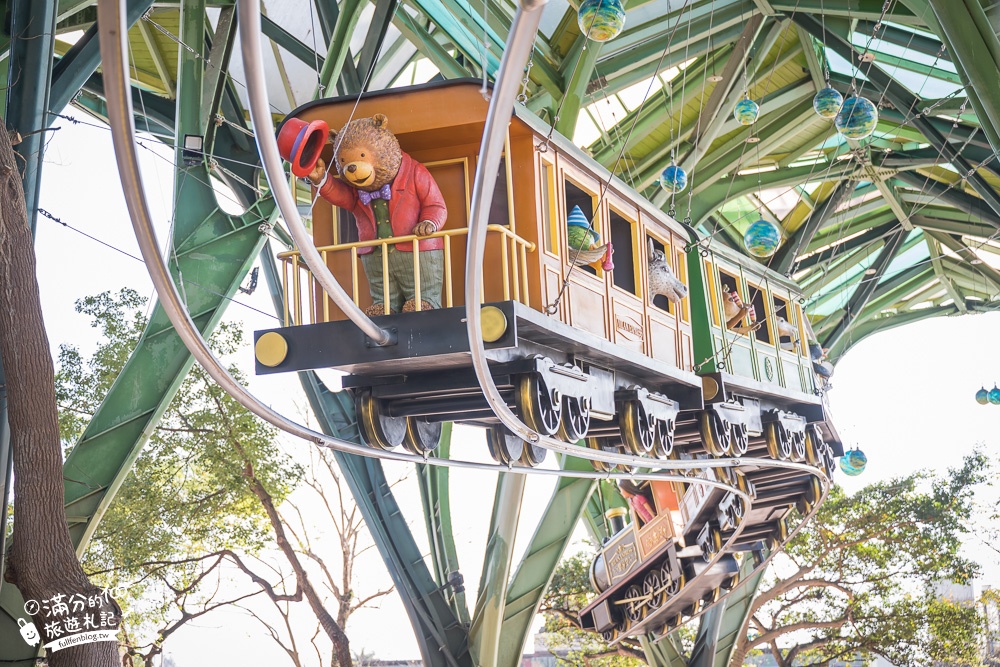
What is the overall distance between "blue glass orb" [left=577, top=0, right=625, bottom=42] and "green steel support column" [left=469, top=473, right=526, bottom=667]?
8425 mm

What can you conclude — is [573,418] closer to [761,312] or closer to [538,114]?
[761,312]

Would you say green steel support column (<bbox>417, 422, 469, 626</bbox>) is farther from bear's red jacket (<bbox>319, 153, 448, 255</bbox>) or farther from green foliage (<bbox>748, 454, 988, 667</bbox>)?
bear's red jacket (<bbox>319, 153, 448, 255</bbox>)

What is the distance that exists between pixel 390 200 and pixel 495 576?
996 centimetres

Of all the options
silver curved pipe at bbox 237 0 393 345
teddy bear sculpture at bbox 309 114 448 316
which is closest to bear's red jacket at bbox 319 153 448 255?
teddy bear sculpture at bbox 309 114 448 316

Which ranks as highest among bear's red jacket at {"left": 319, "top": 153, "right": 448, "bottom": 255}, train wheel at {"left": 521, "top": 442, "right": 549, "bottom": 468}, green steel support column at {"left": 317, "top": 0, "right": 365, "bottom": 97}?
green steel support column at {"left": 317, "top": 0, "right": 365, "bottom": 97}

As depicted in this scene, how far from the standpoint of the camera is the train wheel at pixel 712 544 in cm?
1305

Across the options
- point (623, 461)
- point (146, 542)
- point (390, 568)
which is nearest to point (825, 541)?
point (390, 568)

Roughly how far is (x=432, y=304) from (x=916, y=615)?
680 inches

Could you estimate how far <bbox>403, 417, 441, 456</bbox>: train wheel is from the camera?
689cm

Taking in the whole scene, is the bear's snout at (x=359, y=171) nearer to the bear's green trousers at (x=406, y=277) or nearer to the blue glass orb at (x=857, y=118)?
the bear's green trousers at (x=406, y=277)

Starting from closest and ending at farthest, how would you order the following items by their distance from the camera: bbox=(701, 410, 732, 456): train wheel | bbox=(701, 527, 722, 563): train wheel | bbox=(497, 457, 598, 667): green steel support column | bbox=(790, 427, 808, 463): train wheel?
bbox=(701, 410, 732, 456): train wheel, bbox=(790, 427, 808, 463): train wheel, bbox=(701, 527, 722, 563): train wheel, bbox=(497, 457, 598, 667): green steel support column

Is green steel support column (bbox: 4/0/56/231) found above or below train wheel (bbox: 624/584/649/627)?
above

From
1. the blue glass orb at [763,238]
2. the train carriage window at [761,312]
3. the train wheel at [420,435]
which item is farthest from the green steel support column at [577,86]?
the train wheel at [420,435]

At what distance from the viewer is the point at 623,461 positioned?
7.34 meters
